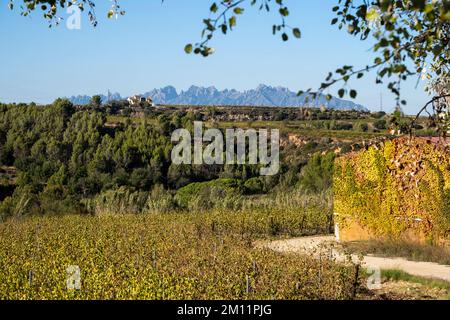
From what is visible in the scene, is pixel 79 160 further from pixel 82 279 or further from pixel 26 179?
pixel 82 279

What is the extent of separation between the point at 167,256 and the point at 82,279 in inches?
119

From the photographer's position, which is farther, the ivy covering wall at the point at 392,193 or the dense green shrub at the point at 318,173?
the dense green shrub at the point at 318,173

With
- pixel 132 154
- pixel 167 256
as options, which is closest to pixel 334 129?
pixel 132 154

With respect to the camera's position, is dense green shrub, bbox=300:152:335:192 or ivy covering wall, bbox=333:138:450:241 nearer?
ivy covering wall, bbox=333:138:450:241

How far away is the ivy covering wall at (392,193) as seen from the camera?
14.8 meters

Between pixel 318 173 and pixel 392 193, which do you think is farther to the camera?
pixel 318 173

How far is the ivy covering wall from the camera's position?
48.6ft

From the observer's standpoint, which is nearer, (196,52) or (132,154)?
(196,52)

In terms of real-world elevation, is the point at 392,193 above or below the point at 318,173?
above

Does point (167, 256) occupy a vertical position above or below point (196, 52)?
below

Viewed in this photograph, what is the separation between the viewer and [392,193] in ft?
53.0

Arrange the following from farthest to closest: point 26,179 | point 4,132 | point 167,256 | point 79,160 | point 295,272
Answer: point 4,132
point 79,160
point 26,179
point 167,256
point 295,272

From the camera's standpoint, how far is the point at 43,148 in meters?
47.6
